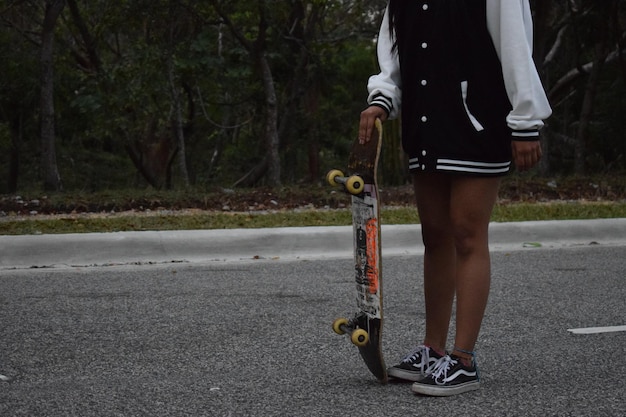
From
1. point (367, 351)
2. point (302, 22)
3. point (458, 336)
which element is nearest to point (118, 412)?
point (367, 351)

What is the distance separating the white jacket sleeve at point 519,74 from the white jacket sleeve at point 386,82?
1.50 feet

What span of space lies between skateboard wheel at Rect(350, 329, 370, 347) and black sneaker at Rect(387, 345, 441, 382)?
289 millimetres

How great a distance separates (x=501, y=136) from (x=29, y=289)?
12.8 ft

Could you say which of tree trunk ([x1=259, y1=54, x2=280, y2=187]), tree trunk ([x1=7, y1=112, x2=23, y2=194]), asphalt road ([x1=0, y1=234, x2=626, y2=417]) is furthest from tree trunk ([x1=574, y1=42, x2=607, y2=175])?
asphalt road ([x1=0, y1=234, x2=626, y2=417])

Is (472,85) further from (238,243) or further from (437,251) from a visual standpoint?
(238,243)

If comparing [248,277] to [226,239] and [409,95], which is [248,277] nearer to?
[226,239]

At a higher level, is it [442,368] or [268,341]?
[442,368]

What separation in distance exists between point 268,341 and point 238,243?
11.1 feet

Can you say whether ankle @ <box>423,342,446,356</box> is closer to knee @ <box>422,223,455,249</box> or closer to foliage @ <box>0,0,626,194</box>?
knee @ <box>422,223,455,249</box>

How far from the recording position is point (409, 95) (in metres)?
3.95

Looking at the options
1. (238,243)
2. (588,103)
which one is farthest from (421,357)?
(588,103)

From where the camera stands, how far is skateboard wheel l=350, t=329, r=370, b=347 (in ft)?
12.5

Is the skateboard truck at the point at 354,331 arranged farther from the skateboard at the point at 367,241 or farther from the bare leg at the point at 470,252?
the bare leg at the point at 470,252

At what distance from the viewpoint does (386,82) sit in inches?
157
